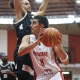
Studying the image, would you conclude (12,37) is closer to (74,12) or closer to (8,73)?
(74,12)

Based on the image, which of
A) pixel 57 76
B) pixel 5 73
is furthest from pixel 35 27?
pixel 5 73

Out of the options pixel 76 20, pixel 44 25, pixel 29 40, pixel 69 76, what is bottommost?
pixel 69 76

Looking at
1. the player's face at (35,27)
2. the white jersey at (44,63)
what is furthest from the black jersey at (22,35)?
the player's face at (35,27)

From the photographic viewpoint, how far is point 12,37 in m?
12.2

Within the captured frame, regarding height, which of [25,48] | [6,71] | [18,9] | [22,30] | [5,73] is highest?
[18,9]

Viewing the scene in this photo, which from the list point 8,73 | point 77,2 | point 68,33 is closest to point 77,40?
point 68,33

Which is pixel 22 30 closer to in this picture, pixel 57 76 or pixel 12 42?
pixel 57 76

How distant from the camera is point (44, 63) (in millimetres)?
2564

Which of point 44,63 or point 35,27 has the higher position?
point 35,27

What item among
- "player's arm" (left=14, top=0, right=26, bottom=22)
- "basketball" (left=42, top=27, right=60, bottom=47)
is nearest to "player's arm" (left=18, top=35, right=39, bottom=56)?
"basketball" (left=42, top=27, right=60, bottom=47)

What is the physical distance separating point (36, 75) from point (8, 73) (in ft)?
12.0

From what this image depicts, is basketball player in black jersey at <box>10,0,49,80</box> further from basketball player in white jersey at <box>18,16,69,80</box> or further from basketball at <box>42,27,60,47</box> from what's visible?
basketball at <box>42,27,60,47</box>

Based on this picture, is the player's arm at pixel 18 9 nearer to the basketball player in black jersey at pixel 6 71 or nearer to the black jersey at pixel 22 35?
the black jersey at pixel 22 35

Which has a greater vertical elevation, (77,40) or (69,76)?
(77,40)
